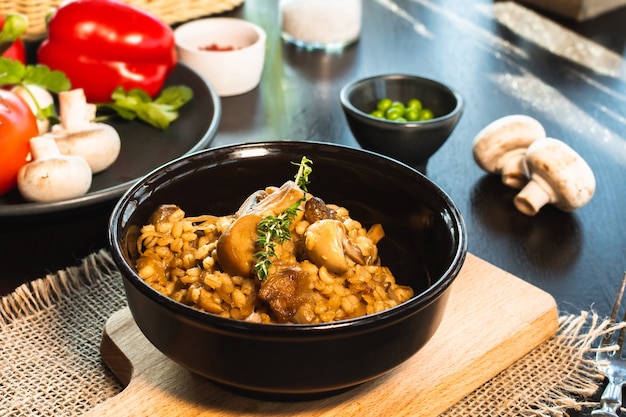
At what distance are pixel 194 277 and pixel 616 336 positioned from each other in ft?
2.19

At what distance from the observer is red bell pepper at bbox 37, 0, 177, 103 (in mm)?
1916

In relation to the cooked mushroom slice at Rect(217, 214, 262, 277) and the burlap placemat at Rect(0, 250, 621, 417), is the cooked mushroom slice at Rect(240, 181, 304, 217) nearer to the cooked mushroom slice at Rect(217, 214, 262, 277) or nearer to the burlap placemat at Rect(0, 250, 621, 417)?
the cooked mushroom slice at Rect(217, 214, 262, 277)

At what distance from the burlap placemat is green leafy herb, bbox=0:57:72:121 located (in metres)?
0.48

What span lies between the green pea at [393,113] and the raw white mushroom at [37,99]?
714mm

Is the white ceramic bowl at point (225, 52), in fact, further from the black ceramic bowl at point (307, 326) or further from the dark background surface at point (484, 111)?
the black ceramic bowl at point (307, 326)

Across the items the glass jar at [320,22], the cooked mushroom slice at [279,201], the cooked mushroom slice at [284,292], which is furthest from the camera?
the glass jar at [320,22]

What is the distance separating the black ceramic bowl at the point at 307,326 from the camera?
908 millimetres

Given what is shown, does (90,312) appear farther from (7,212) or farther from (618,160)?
(618,160)

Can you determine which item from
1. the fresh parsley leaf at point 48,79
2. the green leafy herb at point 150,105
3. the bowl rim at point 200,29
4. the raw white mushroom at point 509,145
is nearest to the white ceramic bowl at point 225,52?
the bowl rim at point 200,29

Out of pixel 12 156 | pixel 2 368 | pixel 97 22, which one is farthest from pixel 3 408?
pixel 97 22

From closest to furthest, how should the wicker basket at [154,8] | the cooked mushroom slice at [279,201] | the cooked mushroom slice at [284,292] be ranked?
the cooked mushroom slice at [284,292], the cooked mushroom slice at [279,201], the wicker basket at [154,8]

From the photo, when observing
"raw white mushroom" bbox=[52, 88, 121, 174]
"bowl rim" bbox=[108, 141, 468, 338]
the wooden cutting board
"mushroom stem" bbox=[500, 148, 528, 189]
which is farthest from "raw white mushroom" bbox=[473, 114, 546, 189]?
"raw white mushroom" bbox=[52, 88, 121, 174]

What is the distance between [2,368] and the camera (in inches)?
45.9

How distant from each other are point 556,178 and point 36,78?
109 centimetres
